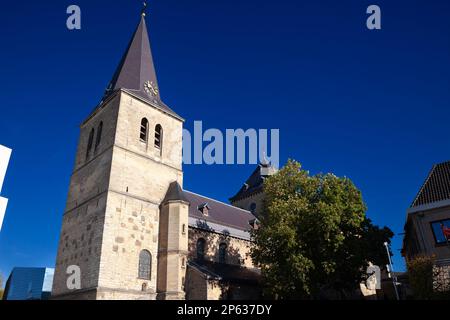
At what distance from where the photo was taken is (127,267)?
23094mm

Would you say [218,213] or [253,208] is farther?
[253,208]

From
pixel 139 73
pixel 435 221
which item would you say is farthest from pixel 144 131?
pixel 435 221

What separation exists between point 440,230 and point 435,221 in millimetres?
586

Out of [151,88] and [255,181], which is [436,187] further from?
[255,181]

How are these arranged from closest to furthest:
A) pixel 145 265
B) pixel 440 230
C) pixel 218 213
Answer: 1. pixel 440 230
2. pixel 145 265
3. pixel 218 213

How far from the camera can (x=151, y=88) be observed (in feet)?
107

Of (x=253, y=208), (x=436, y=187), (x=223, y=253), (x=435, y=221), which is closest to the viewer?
(x=435, y=221)

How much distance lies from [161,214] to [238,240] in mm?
9224

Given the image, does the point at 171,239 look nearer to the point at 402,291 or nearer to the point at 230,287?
the point at 230,287

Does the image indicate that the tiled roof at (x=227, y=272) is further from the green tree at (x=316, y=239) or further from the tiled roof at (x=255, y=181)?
the tiled roof at (x=255, y=181)

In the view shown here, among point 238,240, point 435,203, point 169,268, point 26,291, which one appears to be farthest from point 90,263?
point 26,291
